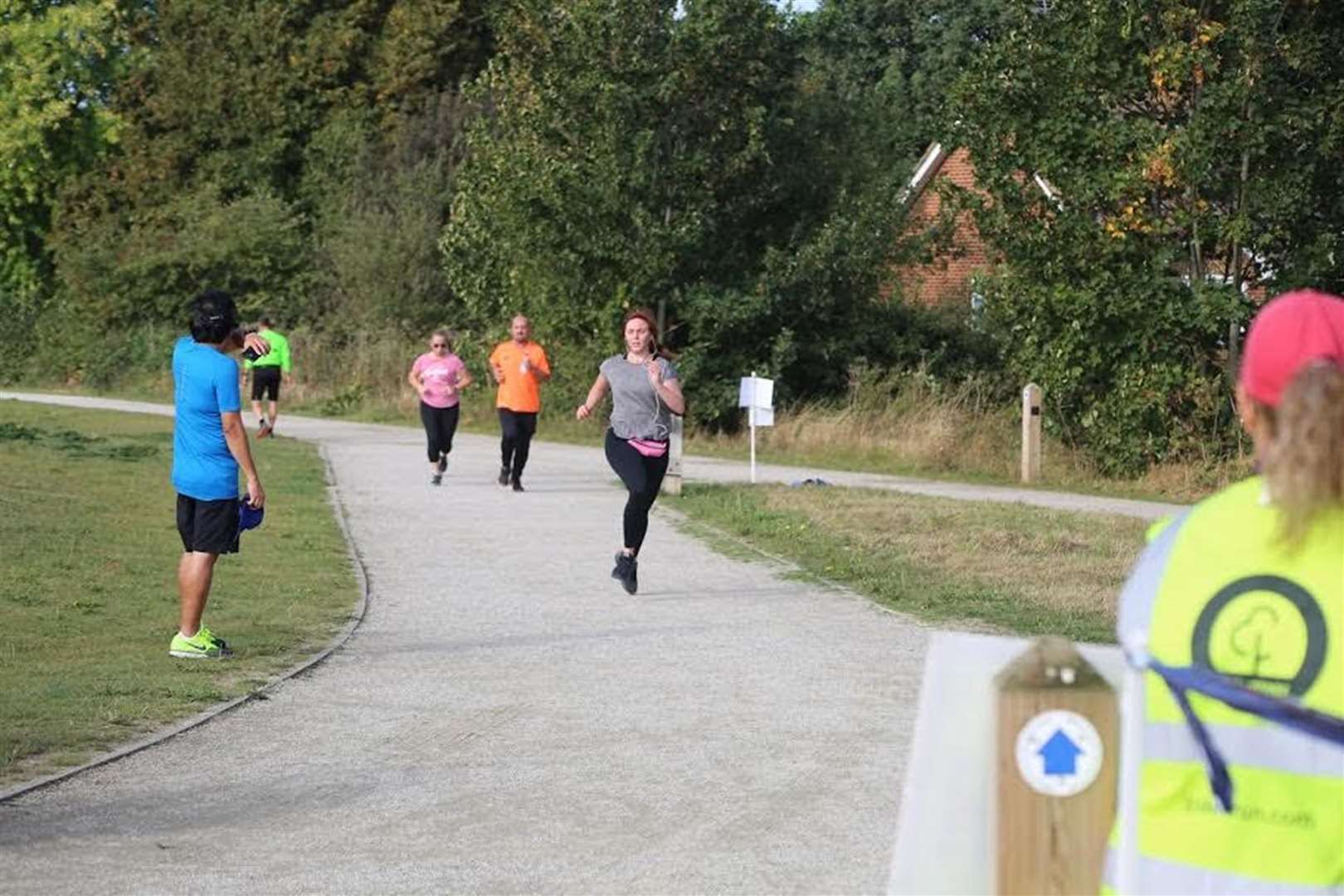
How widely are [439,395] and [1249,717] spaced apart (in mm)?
19927

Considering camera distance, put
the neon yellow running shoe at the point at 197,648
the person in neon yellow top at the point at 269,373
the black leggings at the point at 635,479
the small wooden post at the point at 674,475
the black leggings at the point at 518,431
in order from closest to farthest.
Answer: the neon yellow running shoe at the point at 197,648 → the black leggings at the point at 635,479 → the small wooden post at the point at 674,475 → the black leggings at the point at 518,431 → the person in neon yellow top at the point at 269,373

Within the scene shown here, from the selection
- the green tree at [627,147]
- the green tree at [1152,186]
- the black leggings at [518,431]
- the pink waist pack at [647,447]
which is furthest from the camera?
the green tree at [627,147]

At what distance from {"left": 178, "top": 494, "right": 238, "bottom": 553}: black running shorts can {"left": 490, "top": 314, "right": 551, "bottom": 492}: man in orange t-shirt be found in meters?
10.9

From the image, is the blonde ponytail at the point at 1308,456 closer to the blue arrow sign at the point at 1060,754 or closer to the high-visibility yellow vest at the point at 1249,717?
the high-visibility yellow vest at the point at 1249,717

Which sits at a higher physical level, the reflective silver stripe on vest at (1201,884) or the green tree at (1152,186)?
the green tree at (1152,186)

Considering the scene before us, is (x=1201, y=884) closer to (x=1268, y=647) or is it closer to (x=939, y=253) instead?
(x=1268, y=647)

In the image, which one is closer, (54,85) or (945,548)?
(945,548)

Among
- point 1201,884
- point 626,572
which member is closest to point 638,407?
point 626,572

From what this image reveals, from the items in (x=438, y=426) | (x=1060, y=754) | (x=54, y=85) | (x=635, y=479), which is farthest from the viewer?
(x=54, y=85)

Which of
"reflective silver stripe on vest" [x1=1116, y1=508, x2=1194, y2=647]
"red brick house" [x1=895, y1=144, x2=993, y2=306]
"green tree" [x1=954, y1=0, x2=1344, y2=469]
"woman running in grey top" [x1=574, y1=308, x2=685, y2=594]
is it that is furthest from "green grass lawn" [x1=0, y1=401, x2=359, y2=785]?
"red brick house" [x1=895, y1=144, x2=993, y2=306]

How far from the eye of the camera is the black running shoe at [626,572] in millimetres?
14062

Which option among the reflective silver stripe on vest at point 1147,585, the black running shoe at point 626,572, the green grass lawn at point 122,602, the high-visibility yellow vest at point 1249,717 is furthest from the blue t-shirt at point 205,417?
the high-visibility yellow vest at point 1249,717

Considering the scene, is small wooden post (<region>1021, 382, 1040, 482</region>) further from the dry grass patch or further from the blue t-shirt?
the blue t-shirt

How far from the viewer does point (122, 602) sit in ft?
43.3
